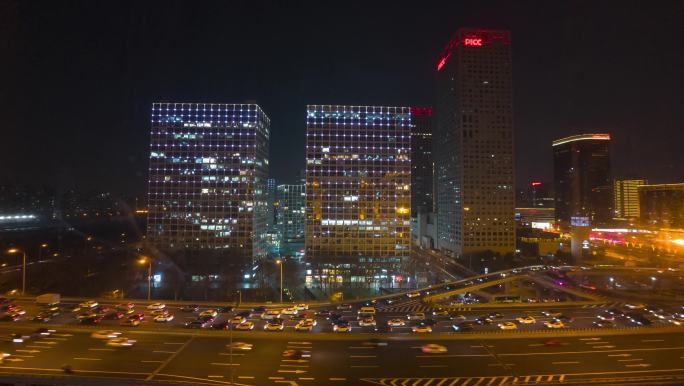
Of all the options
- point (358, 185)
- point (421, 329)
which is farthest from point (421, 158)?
point (421, 329)

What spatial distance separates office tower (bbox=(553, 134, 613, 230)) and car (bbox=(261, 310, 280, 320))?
11742 centimetres

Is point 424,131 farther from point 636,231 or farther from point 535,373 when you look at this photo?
point 535,373

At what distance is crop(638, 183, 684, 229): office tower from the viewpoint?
8950 cm

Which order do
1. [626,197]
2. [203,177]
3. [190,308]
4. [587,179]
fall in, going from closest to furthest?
[190,308] → [203,177] → [587,179] → [626,197]

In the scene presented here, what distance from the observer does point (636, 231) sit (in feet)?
279

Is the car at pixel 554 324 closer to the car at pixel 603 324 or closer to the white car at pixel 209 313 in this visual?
the car at pixel 603 324

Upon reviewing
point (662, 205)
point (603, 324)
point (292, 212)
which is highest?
point (662, 205)

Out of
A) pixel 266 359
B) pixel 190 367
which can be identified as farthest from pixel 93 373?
pixel 266 359

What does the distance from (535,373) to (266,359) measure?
1260cm

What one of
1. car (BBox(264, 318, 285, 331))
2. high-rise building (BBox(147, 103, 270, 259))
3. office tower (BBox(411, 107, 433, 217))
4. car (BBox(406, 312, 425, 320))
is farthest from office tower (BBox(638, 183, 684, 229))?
car (BBox(264, 318, 285, 331))

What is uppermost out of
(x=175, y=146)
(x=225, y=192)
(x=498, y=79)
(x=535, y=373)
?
(x=498, y=79)

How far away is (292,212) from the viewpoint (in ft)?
303

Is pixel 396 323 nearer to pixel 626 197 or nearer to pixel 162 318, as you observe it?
pixel 162 318

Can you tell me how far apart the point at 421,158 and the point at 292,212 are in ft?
147
